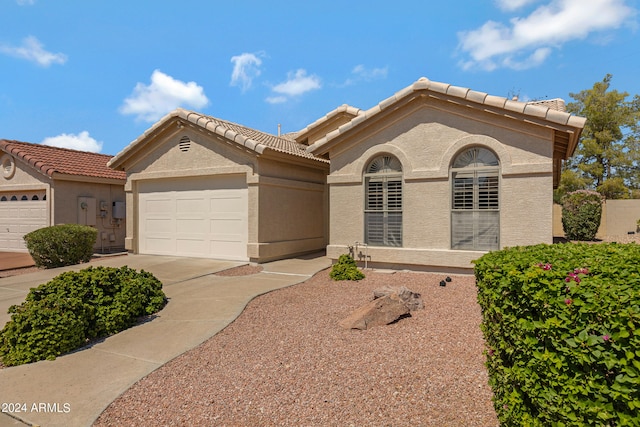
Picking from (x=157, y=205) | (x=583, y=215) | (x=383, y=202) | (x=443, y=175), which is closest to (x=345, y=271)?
(x=383, y=202)

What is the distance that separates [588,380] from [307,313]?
184 inches

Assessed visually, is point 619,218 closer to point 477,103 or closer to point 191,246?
point 477,103

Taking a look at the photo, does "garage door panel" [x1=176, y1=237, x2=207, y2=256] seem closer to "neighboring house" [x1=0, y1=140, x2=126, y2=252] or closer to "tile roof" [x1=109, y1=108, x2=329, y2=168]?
"tile roof" [x1=109, y1=108, x2=329, y2=168]

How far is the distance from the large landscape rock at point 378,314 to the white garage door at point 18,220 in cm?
1545

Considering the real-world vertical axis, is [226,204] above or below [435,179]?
below

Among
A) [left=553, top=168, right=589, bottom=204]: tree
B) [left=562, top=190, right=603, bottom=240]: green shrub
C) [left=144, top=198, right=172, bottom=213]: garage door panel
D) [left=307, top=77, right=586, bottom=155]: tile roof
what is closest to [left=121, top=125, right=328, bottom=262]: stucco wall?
[left=144, top=198, right=172, bottom=213]: garage door panel

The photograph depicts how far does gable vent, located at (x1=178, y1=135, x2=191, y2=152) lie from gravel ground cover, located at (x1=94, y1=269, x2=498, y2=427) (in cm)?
842

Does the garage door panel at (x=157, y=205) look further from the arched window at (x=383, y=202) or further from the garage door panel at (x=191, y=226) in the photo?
the arched window at (x=383, y=202)

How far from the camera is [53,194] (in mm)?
15719

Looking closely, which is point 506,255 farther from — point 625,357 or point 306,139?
point 306,139

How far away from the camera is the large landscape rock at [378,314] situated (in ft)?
18.9

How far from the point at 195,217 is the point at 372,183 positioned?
6.21 meters

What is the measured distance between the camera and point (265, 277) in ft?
33.2

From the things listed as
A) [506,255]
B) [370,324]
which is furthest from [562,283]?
[370,324]
